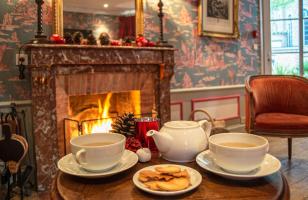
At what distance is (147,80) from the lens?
312 cm

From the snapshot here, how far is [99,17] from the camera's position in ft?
9.54

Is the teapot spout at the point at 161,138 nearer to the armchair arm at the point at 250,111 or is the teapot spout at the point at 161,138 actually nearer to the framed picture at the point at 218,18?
the armchair arm at the point at 250,111

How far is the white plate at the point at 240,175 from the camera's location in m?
0.89

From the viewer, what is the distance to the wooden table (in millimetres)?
831

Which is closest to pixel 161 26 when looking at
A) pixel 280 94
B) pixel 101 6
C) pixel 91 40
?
pixel 101 6

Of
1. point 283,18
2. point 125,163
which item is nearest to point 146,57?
point 125,163

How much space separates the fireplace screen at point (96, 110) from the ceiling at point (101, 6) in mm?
805

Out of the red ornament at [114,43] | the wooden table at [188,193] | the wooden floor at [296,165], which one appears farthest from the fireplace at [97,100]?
the wooden table at [188,193]

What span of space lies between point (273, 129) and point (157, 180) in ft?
6.94

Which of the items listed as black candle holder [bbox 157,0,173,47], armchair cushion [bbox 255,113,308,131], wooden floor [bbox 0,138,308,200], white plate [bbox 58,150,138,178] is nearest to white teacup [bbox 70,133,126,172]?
white plate [bbox 58,150,138,178]

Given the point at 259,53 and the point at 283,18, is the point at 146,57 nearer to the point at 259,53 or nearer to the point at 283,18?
the point at 259,53

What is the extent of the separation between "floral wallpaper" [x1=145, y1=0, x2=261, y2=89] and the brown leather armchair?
801 mm

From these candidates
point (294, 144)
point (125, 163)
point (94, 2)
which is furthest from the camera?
point (294, 144)

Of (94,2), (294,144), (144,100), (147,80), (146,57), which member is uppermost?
(94,2)
